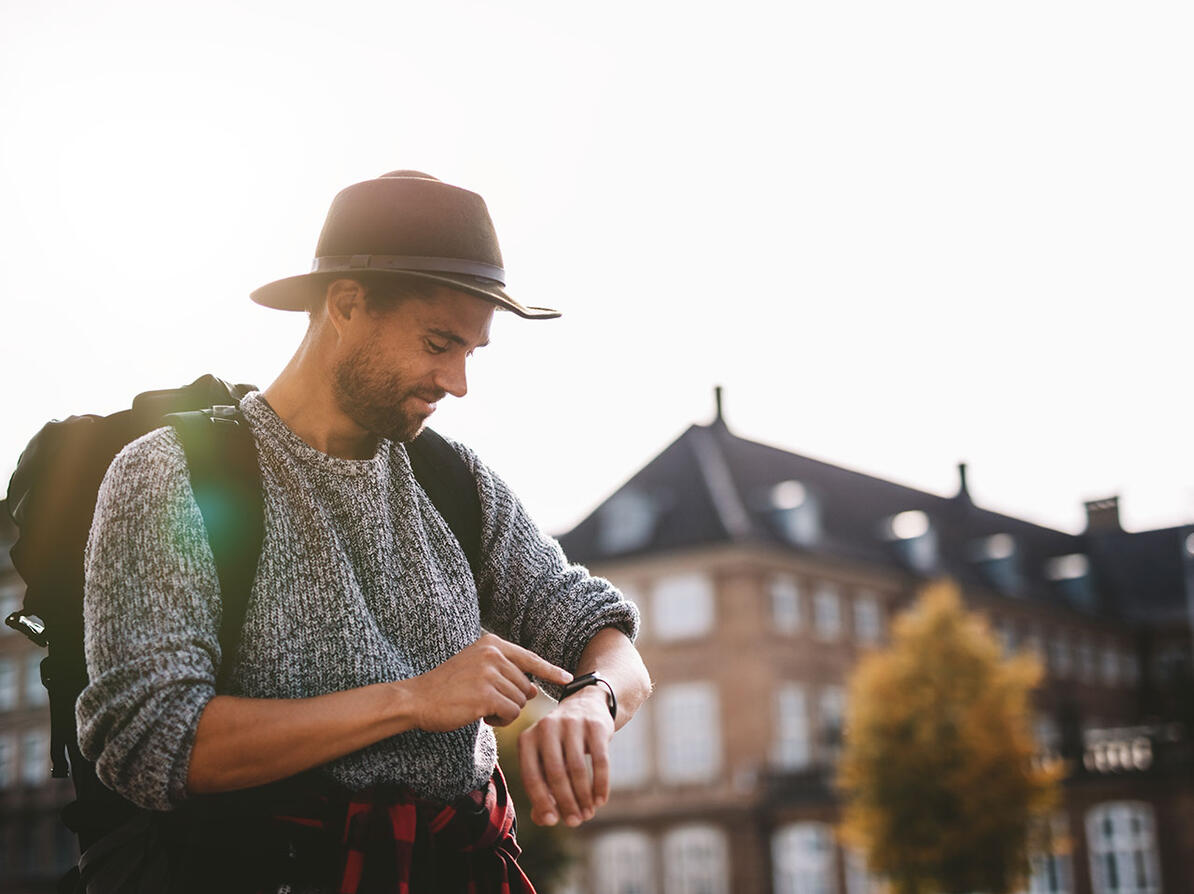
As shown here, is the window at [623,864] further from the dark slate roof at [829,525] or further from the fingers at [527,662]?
the fingers at [527,662]

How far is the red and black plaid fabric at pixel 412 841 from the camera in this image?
2.05 meters

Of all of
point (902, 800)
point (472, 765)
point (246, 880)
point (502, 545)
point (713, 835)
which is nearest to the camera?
point (246, 880)

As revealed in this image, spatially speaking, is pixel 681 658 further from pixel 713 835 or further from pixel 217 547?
pixel 217 547

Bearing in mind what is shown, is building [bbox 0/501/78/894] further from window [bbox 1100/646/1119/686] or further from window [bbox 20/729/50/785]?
window [bbox 1100/646/1119/686]

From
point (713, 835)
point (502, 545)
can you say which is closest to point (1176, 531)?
point (713, 835)

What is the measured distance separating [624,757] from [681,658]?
3050 mm

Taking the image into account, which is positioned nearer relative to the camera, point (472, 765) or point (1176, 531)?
point (472, 765)

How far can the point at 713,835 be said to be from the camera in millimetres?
37969

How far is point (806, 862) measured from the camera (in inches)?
1469

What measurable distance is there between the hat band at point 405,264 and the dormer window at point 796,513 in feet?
131

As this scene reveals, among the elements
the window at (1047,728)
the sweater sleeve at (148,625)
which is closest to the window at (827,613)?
the window at (1047,728)

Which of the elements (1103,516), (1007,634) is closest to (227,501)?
(1007,634)

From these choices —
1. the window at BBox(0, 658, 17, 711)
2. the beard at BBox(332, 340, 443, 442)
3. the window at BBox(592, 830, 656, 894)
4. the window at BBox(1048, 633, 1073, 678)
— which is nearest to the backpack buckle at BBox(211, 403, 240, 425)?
the beard at BBox(332, 340, 443, 442)

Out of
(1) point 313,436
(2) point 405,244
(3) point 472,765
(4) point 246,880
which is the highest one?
(2) point 405,244
